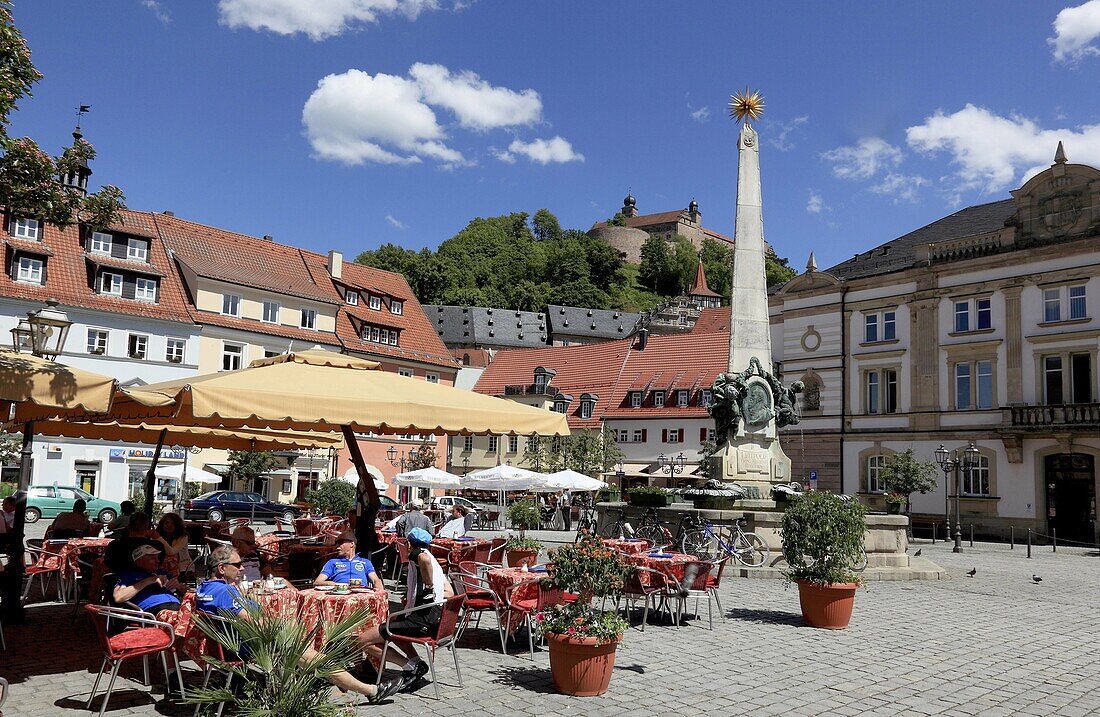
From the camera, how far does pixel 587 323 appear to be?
3925 inches

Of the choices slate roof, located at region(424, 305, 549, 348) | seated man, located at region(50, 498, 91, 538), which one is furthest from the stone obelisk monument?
slate roof, located at region(424, 305, 549, 348)

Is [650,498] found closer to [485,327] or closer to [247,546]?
[247,546]

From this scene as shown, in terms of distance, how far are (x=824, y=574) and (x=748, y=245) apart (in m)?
11.3

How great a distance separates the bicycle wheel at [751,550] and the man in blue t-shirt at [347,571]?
9.75m

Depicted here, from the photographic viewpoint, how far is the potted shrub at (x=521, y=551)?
12633 millimetres

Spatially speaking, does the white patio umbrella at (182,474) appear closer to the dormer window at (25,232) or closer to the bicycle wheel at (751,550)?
the dormer window at (25,232)

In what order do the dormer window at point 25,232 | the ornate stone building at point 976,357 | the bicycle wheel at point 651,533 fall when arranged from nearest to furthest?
1. the bicycle wheel at point 651,533
2. the ornate stone building at point 976,357
3. the dormer window at point 25,232

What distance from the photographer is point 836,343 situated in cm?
4178

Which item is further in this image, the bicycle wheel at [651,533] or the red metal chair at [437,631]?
the bicycle wheel at [651,533]

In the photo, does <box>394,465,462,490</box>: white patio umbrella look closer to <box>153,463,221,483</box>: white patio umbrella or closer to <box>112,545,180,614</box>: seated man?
<box>153,463,221,483</box>: white patio umbrella

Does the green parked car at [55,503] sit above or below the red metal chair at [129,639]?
below

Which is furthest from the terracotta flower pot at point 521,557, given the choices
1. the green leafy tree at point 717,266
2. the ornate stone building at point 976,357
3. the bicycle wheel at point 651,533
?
the green leafy tree at point 717,266

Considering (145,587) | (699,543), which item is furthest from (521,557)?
(145,587)

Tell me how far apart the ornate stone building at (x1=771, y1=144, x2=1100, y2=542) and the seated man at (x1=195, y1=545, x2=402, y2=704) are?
3297 cm
